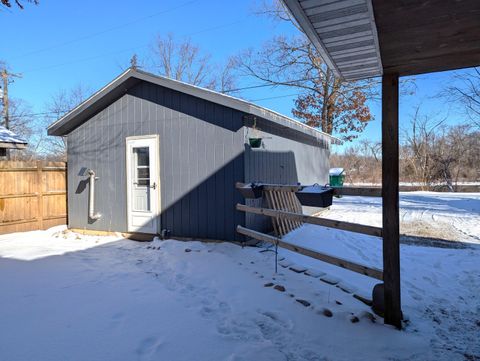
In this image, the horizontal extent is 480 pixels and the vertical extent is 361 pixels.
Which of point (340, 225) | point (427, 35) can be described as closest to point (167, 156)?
point (340, 225)

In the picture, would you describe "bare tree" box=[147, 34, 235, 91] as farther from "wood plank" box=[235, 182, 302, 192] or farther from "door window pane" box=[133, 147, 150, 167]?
"wood plank" box=[235, 182, 302, 192]

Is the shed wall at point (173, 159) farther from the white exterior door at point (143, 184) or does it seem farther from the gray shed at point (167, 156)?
the white exterior door at point (143, 184)

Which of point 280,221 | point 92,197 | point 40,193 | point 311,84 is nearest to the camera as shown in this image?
A: point 280,221

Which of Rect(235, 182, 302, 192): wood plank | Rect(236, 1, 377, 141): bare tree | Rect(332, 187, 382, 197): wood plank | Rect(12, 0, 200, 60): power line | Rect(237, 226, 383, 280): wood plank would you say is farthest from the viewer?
Rect(236, 1, 377, 141): bare tree

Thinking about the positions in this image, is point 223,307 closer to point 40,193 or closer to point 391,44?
point 391,44

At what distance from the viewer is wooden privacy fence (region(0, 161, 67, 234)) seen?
729 cm

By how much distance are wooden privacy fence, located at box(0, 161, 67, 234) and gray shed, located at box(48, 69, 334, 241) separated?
0.45m

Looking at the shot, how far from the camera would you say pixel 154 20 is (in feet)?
50.6

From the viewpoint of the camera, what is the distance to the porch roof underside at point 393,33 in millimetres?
2117

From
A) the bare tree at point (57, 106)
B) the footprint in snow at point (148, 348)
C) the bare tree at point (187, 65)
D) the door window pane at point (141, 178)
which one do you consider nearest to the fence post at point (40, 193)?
the door window pane at point (141, 178)

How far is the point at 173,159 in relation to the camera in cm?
643

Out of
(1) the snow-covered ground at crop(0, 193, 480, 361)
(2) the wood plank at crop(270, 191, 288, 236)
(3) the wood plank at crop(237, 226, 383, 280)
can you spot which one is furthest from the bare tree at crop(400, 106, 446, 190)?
(3) the wood plank at crop(237, 226, 383, 280)

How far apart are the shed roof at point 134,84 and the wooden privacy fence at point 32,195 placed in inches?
38.3

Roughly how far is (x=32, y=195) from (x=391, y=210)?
7772mm
